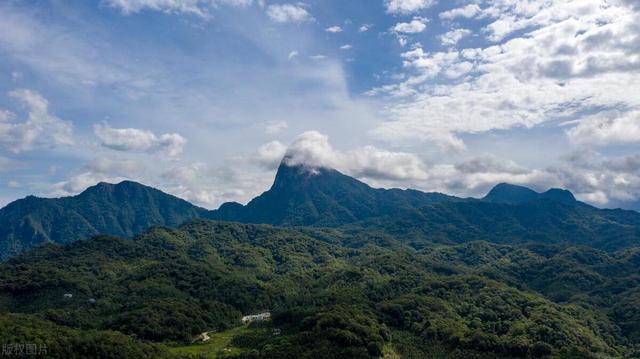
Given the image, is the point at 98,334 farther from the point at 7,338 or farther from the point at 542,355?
the point at 542,355

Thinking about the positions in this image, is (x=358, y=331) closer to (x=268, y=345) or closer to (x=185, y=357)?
(x=268, y=345)

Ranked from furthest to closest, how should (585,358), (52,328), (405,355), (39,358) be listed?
(405,355) → (585,358) → (52,328) → (39,358)

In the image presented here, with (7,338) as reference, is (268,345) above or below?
below

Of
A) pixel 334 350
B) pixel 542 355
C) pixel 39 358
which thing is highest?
pixel 39 358

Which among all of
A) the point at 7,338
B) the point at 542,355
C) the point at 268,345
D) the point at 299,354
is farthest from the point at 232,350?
the point at 542,355

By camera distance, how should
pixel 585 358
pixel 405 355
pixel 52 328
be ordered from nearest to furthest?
pixel 52 328 < pixel 585 358 < pixel 405 355

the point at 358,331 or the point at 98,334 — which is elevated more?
the point at 98,334

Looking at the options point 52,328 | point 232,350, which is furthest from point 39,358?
point 232,350

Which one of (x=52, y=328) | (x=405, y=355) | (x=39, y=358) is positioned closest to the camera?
(x=39, y=358)

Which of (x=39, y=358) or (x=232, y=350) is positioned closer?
(x=39, y=358)
